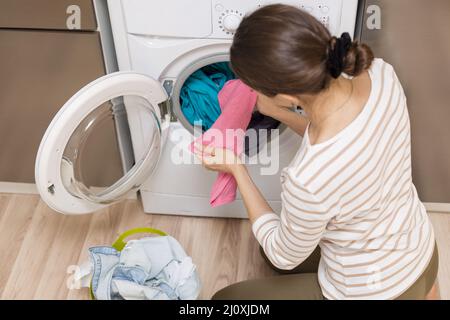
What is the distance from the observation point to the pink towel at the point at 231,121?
1500mm

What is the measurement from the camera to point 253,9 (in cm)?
143

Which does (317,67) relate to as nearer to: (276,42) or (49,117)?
(276,42)

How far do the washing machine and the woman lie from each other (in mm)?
230

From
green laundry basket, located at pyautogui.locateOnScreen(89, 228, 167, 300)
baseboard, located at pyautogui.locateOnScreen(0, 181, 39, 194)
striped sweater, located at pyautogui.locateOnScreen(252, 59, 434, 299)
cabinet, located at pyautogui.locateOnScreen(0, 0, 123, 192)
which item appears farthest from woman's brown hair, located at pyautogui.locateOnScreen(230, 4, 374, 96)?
baseboard, located at pyautogui.locateOnScreen(0, 181, 39, 194)

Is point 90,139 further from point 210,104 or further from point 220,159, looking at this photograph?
point 220,159

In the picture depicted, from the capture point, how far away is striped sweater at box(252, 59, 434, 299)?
3.63 ft

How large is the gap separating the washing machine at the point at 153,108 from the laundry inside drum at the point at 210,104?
27 millimetres

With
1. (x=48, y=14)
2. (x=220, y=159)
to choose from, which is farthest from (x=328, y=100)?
(x=48, y=14)

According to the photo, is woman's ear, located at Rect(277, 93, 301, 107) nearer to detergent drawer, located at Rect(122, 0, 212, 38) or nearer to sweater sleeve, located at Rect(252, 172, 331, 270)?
sweater sleeve, located at Rect(252, 172, 331, 270)

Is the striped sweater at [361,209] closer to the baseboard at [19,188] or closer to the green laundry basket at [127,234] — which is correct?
the green laundry basket at [127,234]

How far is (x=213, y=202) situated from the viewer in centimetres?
158

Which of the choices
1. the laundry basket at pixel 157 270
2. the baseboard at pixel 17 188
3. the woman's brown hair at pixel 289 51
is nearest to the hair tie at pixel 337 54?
the woman's brown hair at pixel 289 51

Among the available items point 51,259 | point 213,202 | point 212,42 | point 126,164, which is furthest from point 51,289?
point 212,42

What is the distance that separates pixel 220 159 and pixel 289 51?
0.45 meters
